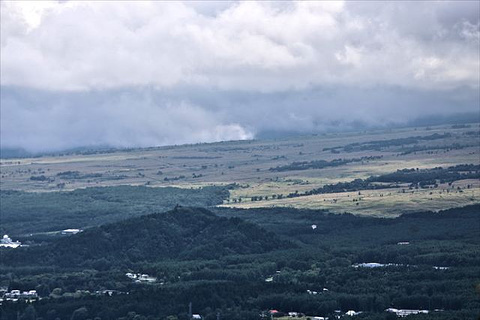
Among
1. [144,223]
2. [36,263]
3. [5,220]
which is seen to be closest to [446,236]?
[144,223]

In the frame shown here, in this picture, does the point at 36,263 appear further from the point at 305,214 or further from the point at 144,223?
the point at 305,214

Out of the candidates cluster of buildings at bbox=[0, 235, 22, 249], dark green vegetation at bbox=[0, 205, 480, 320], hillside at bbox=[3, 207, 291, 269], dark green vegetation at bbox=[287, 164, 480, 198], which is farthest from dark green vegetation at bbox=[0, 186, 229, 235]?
hillside at bbox=[3, 207, 291, 269]

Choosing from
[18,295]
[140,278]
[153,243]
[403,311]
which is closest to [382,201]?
[153,243]

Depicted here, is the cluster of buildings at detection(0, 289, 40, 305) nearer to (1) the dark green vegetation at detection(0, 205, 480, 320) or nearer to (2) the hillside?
(1) the dark green vegetation at detection(0, 205, 480, 320)

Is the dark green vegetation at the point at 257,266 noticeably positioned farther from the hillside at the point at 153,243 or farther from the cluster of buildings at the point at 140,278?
the cluster of buildings at the point at 140,278

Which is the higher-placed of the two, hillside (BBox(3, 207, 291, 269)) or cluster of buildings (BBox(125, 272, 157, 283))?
hillside (BBox(3, 207, 291, 269))

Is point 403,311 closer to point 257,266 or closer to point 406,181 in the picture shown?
point 257,266
